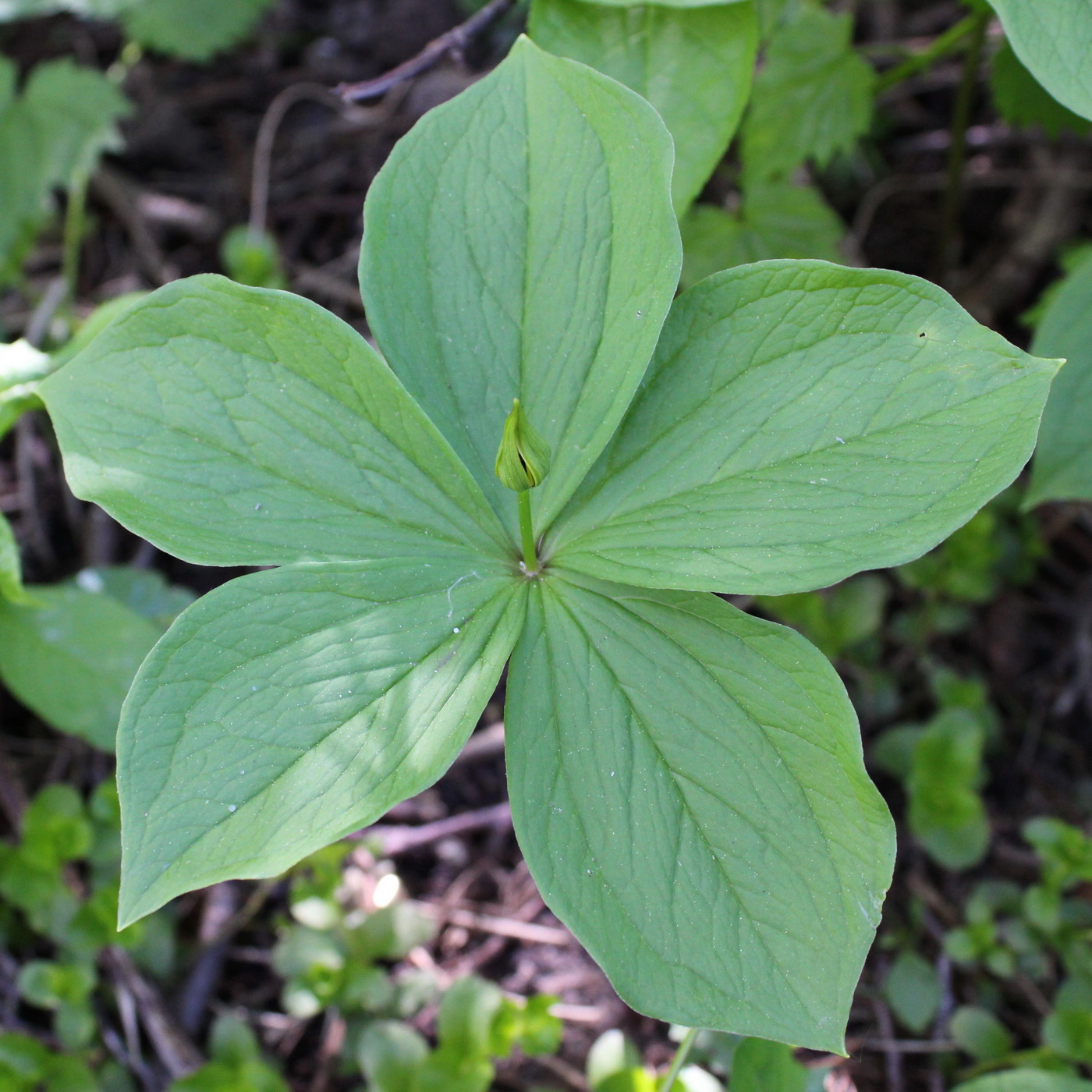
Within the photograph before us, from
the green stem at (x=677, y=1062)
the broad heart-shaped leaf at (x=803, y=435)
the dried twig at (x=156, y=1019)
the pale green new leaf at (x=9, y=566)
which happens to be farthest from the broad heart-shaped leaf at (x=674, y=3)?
the dried twig at (x=156, y=1019)

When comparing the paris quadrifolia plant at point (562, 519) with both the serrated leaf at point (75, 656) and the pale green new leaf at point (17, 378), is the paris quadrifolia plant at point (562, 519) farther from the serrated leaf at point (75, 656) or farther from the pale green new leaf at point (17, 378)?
the serrated leaf at point (75, 656)

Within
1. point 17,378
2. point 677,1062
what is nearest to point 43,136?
point 17,378

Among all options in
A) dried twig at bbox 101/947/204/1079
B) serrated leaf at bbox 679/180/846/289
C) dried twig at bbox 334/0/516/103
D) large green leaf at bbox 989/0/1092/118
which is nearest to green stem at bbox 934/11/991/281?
serrated leaf at bbox 679/180/846/289

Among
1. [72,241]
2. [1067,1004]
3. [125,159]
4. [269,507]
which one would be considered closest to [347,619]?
[269,507]

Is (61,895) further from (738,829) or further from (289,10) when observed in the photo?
(289,10)

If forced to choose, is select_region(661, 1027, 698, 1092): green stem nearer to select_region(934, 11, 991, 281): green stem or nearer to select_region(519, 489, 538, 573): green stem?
select_region(519, 489, 538, 573): green stem

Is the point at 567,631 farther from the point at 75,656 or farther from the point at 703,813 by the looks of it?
the point at 75,656
